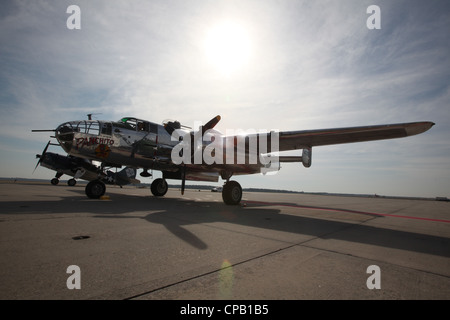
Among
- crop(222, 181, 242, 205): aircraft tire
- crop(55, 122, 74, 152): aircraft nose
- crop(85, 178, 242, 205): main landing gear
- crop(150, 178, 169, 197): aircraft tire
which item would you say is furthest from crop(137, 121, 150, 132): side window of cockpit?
crop(222, 181, 242, 205): aircraft tire

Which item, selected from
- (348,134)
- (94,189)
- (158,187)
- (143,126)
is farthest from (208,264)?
(158,187)

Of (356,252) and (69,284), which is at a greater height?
(69,284)

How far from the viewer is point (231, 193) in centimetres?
1168

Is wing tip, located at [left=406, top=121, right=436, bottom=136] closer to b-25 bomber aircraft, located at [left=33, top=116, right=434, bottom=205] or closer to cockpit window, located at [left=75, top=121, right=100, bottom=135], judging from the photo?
b-25 bomber aircraft, located at [left=33, top=116, right=434, bottom=205]

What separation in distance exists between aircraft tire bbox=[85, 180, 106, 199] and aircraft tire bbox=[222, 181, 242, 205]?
6.28m

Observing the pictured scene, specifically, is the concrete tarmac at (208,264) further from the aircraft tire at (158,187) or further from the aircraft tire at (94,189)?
the aircraft tire at (158,187)

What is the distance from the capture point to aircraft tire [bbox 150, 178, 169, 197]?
1571 centimetres

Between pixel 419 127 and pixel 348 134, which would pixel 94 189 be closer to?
pixel 348 134

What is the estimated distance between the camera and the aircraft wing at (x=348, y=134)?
24.0 ft

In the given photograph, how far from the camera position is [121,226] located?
4.84m
